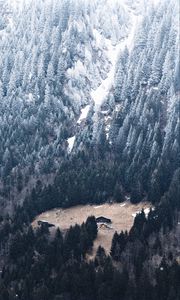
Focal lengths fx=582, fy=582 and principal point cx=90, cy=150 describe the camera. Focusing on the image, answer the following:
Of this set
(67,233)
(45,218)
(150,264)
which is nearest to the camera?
(150,264)

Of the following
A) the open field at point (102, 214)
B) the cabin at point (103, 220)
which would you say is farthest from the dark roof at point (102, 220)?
the open field at point (102, 214)

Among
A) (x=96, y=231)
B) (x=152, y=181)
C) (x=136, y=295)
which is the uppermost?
(x=152, y=181)

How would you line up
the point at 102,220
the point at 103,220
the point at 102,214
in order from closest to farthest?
the point at 102,220
the point at 103,220
the point at 102,214

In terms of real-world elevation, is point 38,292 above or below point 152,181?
below

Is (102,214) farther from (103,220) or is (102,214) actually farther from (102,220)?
(102,220)

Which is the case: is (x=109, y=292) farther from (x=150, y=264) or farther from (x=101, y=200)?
(x=101, y=200)

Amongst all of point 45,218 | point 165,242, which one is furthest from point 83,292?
point 45,218

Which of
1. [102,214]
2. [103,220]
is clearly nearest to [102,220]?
[103,220]

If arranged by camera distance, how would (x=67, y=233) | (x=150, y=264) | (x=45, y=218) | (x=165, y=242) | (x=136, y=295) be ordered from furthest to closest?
1. (x=45, y=218)
2. (x=67, y=233)
3. (x=165, y=242)
4. (x=150, y=264)
5. (x=136, y=295)

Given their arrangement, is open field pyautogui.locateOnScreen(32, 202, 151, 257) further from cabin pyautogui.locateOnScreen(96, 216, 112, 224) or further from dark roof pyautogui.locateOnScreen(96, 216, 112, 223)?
dark roof pyautogui.locateOnScreen(96, 216, 112, 223)
